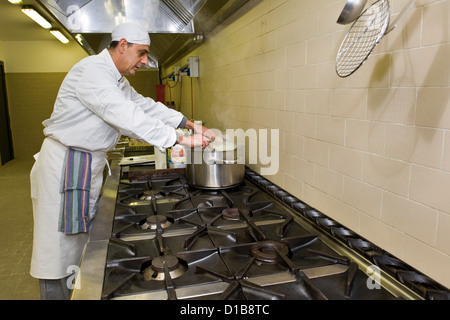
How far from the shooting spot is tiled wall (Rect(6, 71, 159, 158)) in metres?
7.09

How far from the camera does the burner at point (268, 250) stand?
1008 mm

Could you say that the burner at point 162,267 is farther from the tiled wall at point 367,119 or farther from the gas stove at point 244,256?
the tiled wall at point 367,119

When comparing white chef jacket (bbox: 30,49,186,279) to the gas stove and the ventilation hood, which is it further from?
the ventilation hood

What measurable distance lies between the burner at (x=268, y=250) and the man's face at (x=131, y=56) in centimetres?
99

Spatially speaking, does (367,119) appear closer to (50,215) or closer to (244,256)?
(244,256)

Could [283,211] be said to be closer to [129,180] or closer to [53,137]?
[129,180]

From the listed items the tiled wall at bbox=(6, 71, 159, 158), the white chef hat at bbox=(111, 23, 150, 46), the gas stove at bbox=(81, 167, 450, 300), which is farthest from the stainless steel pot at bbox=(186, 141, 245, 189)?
the tiled wall at bbox=(6, 71, 159, 158)

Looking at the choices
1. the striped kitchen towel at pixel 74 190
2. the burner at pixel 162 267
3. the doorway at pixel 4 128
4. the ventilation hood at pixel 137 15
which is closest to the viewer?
the burner at pixel 162 267

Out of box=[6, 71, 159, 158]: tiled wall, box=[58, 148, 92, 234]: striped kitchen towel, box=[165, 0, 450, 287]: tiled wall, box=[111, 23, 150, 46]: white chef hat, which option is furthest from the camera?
box=[6, 71, 159, 158]: tiled wall

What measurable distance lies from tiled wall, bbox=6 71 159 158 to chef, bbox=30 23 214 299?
241 inches

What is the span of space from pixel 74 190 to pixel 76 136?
250 millimetres

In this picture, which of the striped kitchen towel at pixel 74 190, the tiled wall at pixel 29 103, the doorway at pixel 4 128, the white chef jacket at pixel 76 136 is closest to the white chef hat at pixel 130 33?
the white chef jacket at pixel 76 136

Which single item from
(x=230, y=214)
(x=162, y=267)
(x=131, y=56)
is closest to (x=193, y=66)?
(x=131, y=56)
